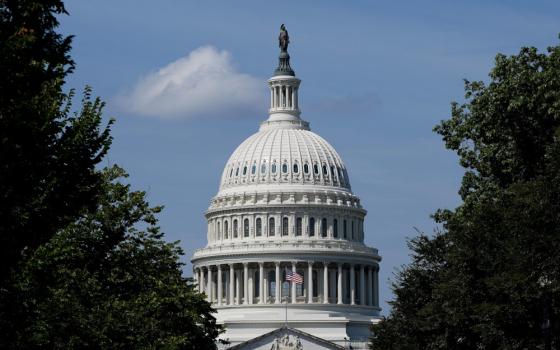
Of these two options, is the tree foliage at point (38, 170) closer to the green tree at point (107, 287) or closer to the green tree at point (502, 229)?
the green tree at point (107, 287)

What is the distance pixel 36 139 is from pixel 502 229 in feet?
120

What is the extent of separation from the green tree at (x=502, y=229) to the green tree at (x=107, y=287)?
14096 mm

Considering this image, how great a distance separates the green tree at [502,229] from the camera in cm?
6116

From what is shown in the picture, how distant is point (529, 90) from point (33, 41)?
43.6 meters

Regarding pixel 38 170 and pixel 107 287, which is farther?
pixel 107 287

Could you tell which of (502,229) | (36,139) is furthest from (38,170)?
(502,229)

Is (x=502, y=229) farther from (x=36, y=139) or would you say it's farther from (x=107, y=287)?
(x=36, y=139)

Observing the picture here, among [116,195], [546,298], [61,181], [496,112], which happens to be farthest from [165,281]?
[61,181]

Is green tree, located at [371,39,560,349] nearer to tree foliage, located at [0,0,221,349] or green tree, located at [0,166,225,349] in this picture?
green tree, located at [0,166,225,349]

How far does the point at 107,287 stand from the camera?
230 ft

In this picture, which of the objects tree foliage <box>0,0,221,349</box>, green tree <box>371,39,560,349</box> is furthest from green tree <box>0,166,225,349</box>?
green tree <box>371,39,560,349</box>

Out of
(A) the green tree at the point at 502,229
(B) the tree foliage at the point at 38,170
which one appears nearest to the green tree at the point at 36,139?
(B) the tree foliage at the point at 38,170

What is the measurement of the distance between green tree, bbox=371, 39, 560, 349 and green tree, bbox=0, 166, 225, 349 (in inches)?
555

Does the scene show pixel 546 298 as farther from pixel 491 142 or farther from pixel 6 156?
pixel 6 156
